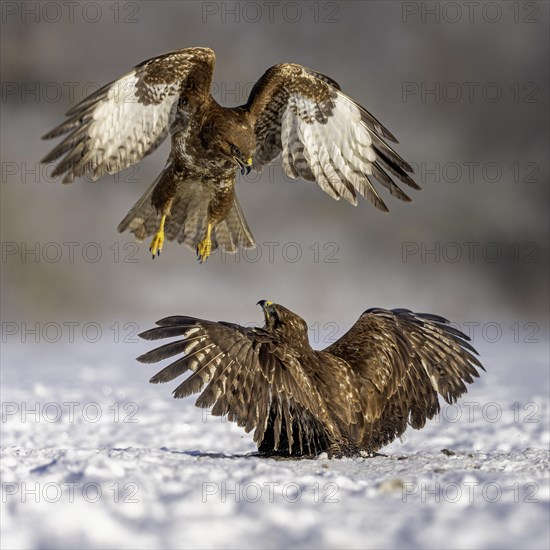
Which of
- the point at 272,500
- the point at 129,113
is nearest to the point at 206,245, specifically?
the point at 129,113

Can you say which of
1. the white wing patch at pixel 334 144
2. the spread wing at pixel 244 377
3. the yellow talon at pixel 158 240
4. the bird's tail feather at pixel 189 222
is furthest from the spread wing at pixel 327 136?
the spread wing at pixel 244 377

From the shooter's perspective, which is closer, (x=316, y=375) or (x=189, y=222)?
(x=316, y=375)

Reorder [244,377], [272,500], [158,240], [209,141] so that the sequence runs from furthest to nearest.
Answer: [158,240] < [209,141] < [244,377] < [272,500]

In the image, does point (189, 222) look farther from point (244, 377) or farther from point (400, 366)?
point (244, 377)

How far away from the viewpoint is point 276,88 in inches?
337

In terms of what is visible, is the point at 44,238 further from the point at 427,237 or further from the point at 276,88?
the point at 276,88

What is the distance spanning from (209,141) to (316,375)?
2.44 m

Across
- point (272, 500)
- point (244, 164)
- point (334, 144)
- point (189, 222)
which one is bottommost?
point (272, 500)

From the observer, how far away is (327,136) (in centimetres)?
890

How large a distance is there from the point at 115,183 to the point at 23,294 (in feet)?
11.4

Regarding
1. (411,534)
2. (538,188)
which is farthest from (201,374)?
(538,188)

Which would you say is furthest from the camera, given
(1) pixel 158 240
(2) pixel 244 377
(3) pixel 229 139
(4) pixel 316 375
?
(1) pixel 158 240

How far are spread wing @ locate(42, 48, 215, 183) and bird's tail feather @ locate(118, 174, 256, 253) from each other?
0.71 meters

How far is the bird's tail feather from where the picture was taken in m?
8.80
